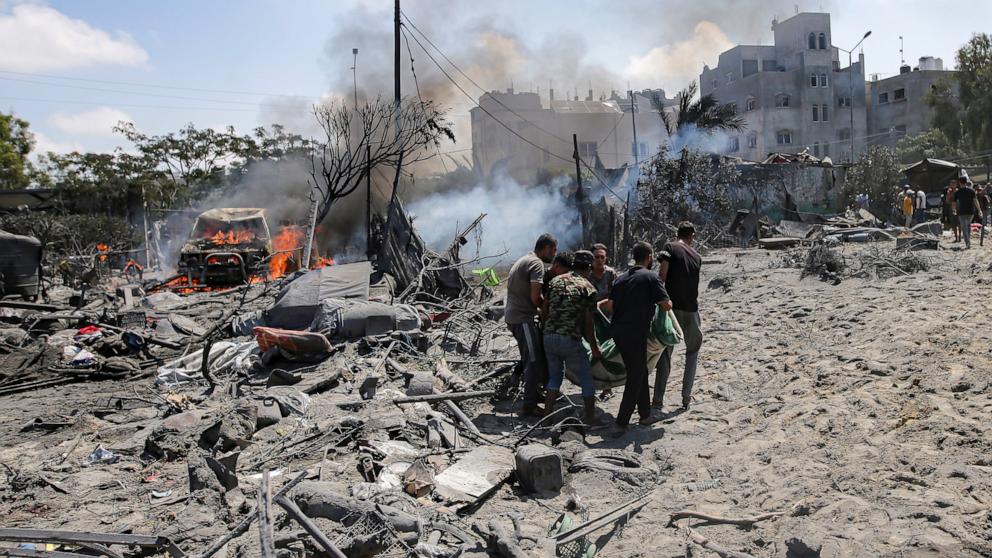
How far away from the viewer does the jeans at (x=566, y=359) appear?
5.95 metres

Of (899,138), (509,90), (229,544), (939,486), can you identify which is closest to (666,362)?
(939,486)

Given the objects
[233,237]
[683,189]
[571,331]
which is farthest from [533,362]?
[683,189]

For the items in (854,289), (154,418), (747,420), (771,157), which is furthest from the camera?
(771,157)

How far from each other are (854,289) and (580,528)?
25.9 feet

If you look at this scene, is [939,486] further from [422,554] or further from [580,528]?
[422,554]

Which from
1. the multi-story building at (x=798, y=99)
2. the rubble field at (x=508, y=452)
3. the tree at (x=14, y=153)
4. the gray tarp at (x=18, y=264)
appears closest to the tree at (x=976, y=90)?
the multi-story building at (x=798, y=99)

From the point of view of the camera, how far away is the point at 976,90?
3797 cm

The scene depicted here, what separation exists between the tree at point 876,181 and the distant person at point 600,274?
2339cm

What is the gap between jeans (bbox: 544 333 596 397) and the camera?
19.5 feet

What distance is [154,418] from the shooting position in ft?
23.0

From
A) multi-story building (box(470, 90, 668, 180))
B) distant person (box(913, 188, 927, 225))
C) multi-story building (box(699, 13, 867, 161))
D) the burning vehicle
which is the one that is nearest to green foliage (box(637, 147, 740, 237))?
distant person (box(913, 188, 927, 225))

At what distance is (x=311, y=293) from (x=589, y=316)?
552 centimetres

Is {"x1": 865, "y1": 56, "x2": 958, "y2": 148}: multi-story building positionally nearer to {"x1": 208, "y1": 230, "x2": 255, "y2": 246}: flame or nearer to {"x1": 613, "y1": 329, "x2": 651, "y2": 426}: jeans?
{"x1": 208, "y1": 230, "x2": 255, "y2": 246}: flame

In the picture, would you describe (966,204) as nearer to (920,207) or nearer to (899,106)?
(920,207)
